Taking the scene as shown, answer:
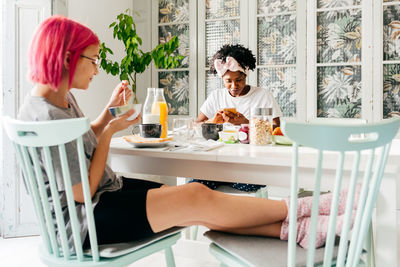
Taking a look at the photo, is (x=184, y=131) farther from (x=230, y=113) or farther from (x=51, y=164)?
(x=51, y=164)

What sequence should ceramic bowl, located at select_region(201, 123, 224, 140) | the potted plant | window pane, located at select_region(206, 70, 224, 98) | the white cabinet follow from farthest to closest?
window pane, located at select_region(206, 70, 224, 98) → the potted plant → the white cabinet → ceramic bowl, located at select_region(201, 123, 224, 140)

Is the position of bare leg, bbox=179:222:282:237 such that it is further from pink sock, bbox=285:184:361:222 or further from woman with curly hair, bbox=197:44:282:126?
woman with curly hair, bbox=197:44:282:126

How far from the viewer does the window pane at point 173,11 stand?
3.76 m

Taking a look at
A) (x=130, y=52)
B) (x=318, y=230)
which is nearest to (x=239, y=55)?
(x=130, y=52)

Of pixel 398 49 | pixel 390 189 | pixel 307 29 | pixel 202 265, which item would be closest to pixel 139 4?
pixel 307 29

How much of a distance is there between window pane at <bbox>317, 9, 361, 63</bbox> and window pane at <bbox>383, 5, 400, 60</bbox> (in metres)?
0.20

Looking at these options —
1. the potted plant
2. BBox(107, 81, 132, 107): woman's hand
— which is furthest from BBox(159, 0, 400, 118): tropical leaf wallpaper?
BBox(107, 81, 132, 107): woman's hand

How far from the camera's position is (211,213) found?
119cm

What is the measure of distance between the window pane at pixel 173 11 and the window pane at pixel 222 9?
0.24 meters

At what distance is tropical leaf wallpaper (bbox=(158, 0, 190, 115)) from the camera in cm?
378

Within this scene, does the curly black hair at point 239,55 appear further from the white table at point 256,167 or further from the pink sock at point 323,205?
the pink sock at point 323,205

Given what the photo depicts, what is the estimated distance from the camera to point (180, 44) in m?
3.81

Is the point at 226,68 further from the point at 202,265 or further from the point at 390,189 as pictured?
the point at 390,189

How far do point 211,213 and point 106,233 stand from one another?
0.33m
